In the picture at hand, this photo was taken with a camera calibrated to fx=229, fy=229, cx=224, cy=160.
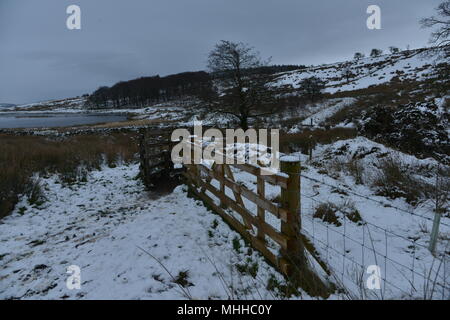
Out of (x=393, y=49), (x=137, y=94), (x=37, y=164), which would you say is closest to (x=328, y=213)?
(x=37, y=164)

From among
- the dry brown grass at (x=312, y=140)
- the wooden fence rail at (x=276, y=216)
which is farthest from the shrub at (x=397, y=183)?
the dry brown grass at (x=312, y=140)

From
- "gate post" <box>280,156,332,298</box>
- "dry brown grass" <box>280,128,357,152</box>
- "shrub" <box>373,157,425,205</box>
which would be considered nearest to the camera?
"gate post" <box>280,156,332,298</box>

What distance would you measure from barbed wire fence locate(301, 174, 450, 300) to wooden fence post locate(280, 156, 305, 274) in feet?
0.83

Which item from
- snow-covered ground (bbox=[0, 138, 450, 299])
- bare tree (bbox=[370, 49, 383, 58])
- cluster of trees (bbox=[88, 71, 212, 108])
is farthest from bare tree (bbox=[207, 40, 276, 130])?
bare tree (bbox=[370, 49, 383, 58])

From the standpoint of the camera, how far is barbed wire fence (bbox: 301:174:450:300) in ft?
8.30

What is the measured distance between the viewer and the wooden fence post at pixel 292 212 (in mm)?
2674

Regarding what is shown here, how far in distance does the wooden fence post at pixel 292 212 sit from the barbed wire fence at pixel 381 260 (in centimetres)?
25

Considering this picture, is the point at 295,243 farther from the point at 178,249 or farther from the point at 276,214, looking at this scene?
the point at 178,249

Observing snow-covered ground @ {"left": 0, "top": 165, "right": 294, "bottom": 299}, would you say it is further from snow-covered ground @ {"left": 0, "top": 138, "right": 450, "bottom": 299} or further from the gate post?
the gate post

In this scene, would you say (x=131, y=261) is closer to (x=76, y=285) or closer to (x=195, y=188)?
(x=76, y=285)

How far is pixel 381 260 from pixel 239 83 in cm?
1101

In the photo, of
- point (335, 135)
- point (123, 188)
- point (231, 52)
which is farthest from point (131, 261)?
point (335, 135)

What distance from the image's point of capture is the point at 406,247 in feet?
12.0

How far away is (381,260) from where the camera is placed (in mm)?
3338
